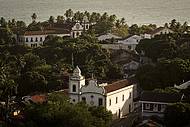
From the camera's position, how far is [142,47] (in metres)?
46.7

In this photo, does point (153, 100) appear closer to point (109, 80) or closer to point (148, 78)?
point (148, 78)

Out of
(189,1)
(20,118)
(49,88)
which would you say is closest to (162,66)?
(49,88)

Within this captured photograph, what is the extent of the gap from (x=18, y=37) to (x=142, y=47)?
54.3ft

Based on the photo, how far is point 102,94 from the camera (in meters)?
31.6

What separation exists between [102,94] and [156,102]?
119 inches

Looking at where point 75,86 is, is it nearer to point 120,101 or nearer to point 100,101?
point 100,101

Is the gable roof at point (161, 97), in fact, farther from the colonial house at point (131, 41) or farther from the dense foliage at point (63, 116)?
the colonial house at point (131, 41)

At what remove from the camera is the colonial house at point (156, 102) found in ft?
101

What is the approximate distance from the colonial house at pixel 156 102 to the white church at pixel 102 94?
1919mm

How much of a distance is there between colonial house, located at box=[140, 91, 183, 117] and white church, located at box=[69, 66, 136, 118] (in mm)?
1919

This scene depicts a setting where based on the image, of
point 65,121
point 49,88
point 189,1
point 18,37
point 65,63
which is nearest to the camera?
point 65,121

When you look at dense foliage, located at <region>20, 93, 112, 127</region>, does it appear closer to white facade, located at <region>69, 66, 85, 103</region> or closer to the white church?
the white church

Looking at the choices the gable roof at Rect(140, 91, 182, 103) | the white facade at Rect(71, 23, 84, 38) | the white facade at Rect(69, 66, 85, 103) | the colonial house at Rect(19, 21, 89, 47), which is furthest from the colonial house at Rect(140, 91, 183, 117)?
the white facade at Rect(71, 23, 84, 38)

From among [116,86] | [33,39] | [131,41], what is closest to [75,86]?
[116,86]
